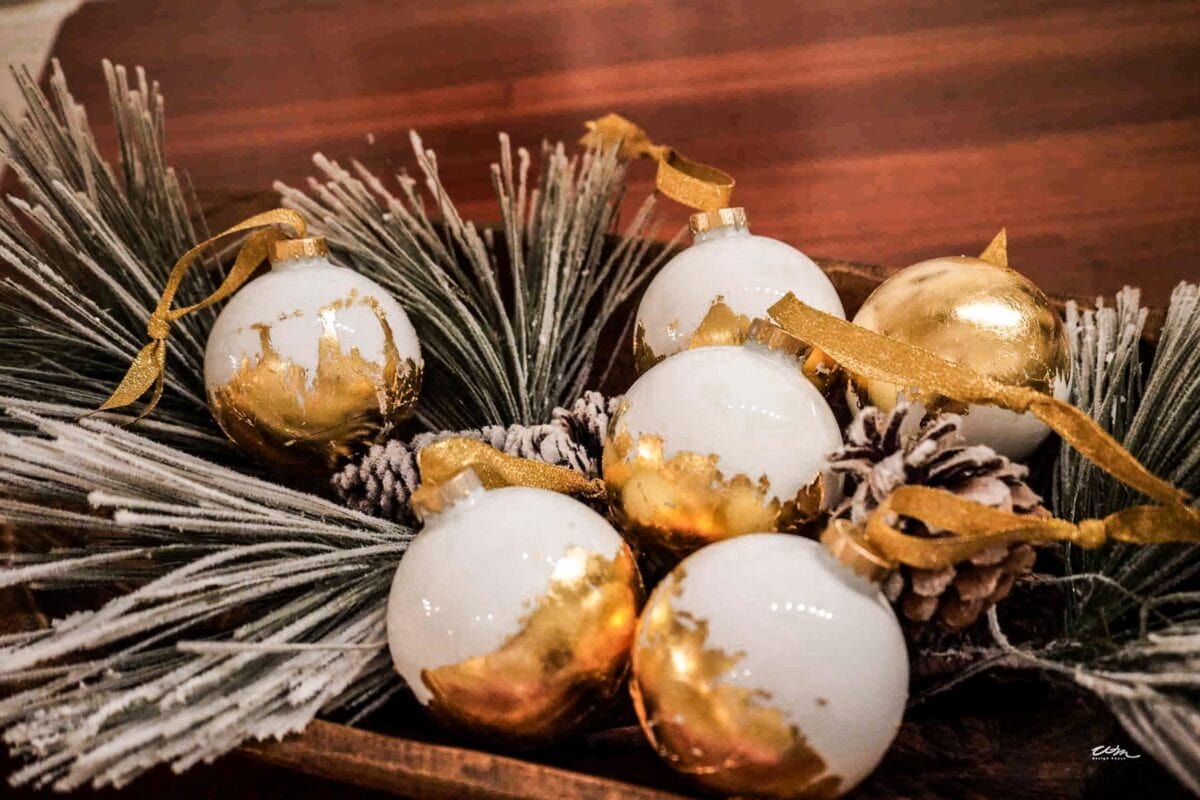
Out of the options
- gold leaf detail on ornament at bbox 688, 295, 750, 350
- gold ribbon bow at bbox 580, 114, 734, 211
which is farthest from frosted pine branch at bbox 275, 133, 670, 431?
gold leaf detail on ornament at bbox 688, 295, 750, 350

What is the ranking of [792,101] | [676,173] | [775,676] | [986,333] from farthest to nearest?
[792,101] < [676,173] < [986,333] < [775,676]

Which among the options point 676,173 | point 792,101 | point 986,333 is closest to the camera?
point 986,333

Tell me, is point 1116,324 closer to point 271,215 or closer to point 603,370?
point 603,370

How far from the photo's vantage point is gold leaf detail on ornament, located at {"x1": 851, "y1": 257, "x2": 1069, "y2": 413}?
16.3 inches

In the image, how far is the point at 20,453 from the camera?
0.37m

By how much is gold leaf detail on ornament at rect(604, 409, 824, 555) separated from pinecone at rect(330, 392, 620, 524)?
0.19 feet

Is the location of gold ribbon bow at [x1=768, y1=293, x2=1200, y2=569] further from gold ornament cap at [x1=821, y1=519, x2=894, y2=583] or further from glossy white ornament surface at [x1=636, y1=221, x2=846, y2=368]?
glossy white ornament surface at [x1=636, y1=221, x2=846, y2=368]

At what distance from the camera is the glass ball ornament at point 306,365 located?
452mm

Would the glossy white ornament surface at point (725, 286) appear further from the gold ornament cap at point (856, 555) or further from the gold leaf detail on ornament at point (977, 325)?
the gold ornament cap at point (856, 555)

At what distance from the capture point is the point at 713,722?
318mm

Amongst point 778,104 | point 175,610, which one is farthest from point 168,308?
point 778,104

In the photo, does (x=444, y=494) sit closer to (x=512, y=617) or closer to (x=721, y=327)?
(x=512, y=617)

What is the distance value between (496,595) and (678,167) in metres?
0.33

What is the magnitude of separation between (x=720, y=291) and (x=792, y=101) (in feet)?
1.26
